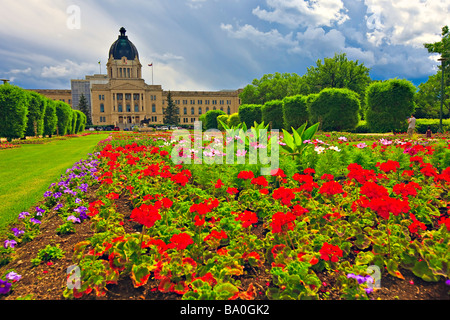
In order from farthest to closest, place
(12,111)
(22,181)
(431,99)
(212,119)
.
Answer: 1. (212,119)
2. (431,99)
3. (12,111)
4. (22,181)

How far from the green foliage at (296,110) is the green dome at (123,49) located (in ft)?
285

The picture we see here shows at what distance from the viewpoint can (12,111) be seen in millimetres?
20516

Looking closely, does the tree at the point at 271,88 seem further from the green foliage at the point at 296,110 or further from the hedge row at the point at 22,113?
the hedge row at the point at 22,113

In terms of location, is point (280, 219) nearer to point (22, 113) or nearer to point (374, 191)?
point (374, 191)

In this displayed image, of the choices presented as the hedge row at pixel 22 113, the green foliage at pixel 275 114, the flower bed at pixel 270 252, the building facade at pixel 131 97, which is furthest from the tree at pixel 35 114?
the building facade at pixel 131 97

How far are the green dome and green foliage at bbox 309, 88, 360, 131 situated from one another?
90.6 meters

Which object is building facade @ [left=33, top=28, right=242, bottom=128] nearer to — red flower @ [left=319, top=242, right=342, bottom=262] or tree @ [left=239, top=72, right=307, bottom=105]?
tree @ [left=239, top=72, right=307, bottom=105]

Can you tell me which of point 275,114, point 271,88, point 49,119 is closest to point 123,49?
point 271,88

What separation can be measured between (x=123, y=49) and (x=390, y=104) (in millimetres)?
96400

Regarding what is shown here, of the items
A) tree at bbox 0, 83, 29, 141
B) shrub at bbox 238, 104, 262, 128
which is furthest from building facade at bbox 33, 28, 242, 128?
tree at bbox 0, 83, 29, 141

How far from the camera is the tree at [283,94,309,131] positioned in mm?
25891
